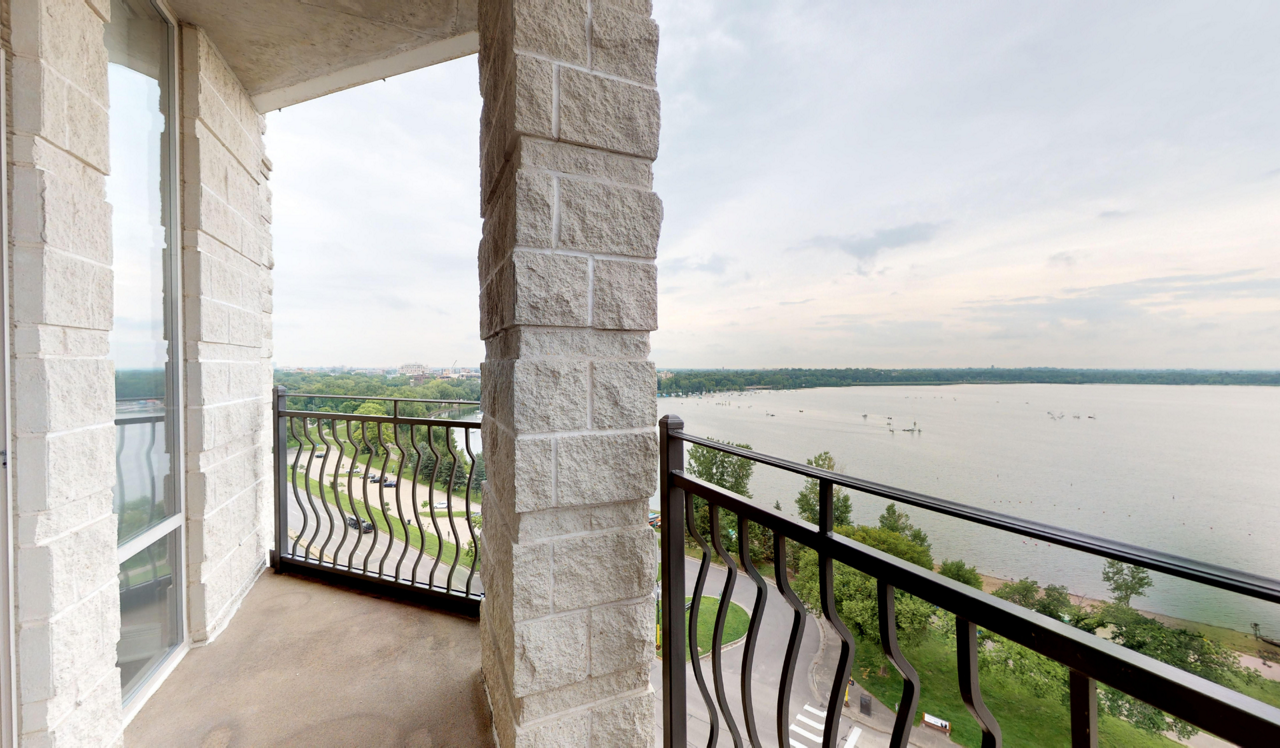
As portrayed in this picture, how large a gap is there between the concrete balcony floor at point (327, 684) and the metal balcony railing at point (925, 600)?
2.96ft

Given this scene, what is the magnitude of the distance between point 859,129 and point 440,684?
21521mm

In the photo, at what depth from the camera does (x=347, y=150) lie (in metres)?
6.66

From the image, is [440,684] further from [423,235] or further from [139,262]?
[423,235]

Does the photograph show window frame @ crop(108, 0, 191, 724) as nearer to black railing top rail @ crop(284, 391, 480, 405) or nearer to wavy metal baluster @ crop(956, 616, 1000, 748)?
black railing top rail @ crop(284, 391, 480, 405)

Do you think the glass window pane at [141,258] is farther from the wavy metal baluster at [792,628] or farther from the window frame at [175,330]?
the wavy metal baluster at [792,628]

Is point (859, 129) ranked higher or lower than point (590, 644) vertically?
higher

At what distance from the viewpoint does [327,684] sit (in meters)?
1.68

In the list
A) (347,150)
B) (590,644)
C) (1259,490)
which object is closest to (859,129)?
(1259,490)

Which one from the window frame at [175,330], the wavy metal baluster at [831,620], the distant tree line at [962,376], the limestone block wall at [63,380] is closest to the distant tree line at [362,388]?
the window frame at [175,330]

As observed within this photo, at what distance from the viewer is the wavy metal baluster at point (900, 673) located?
0.65 metres

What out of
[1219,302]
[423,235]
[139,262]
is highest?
[423,235]

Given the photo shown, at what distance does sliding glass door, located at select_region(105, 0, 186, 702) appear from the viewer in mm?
1619

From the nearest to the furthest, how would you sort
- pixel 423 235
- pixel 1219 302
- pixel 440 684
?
pixel 440 684
pixel 1219 302
pixel 423 235

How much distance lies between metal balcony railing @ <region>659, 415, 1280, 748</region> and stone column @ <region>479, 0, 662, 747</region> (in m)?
0.14
